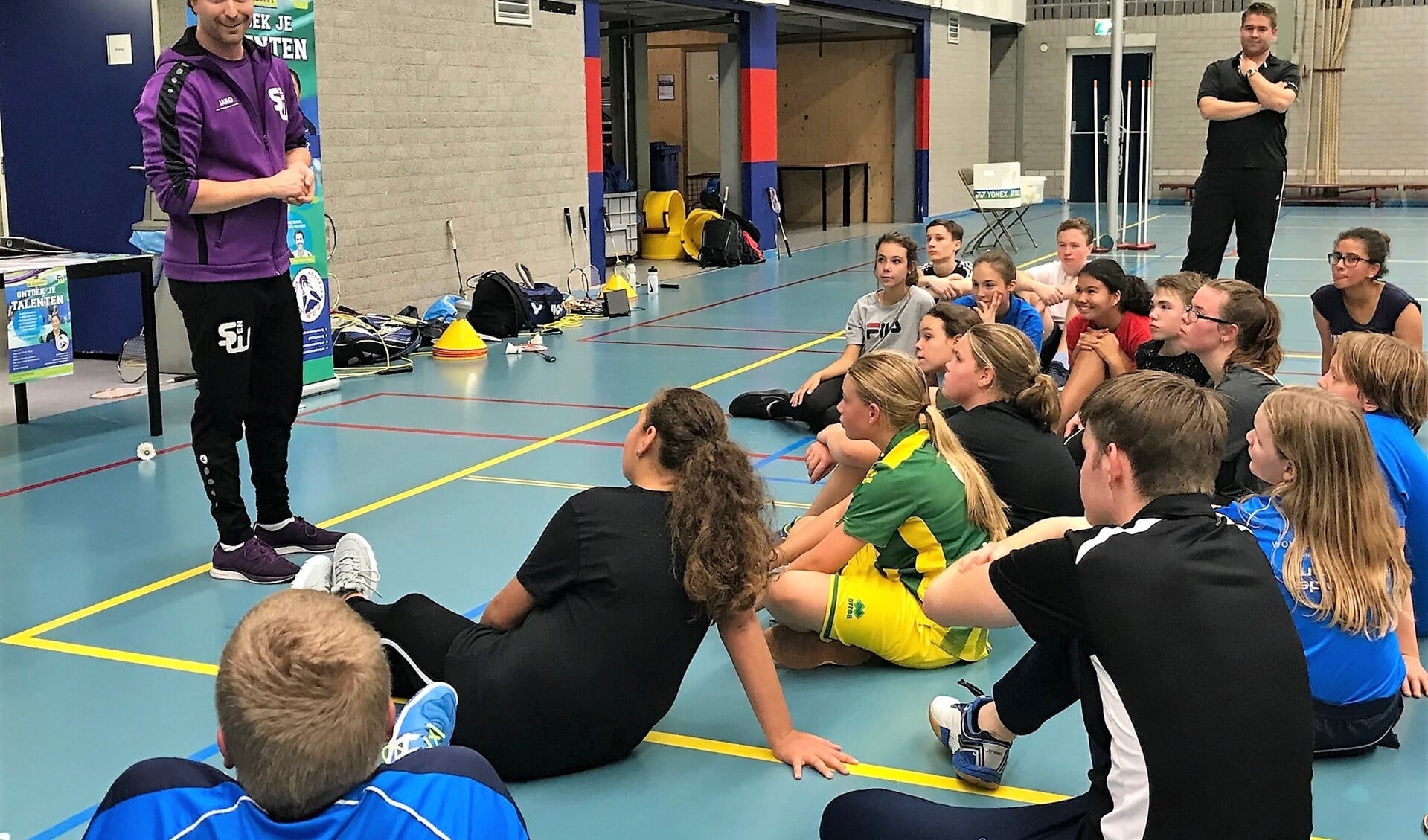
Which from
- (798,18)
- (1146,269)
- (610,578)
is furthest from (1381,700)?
(798,18)

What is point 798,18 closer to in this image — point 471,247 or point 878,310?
point 471,247

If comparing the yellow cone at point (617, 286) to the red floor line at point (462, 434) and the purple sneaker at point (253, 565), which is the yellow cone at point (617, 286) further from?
the purple sneaker at point (253, 565)

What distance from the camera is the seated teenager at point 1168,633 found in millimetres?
1992

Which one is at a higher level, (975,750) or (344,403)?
(344,403)

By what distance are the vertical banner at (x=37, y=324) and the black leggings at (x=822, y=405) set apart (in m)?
3.38

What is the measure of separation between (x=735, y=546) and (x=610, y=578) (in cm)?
27

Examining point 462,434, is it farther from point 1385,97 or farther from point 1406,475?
point 1385,97

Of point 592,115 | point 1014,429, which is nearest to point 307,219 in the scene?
point 1014,429

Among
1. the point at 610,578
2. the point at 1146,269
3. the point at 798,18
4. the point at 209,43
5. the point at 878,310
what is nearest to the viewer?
the point at 610,578

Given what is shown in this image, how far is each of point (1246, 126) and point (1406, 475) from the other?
4069mm

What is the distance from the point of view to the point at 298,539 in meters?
4.90

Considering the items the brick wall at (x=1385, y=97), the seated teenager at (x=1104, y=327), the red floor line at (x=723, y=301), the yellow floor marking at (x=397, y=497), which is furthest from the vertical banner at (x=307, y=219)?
the brick wall at (x=1385, y=97)

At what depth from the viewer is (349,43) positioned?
997cm

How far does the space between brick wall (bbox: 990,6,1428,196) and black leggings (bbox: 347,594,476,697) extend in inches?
825
